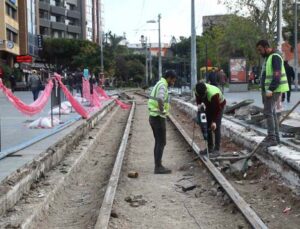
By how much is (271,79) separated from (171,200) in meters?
2.88

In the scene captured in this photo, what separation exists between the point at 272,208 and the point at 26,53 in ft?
253

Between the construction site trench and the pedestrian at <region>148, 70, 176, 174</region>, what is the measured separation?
0.40 m

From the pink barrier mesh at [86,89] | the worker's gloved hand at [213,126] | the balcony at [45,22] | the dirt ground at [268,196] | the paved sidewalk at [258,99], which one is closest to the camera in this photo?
the dirt ground at [268,196]

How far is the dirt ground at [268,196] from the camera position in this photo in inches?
286

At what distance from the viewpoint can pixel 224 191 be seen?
8680 mm

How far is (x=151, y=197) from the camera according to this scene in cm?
887

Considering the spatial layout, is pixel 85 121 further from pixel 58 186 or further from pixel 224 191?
pixel 224 191

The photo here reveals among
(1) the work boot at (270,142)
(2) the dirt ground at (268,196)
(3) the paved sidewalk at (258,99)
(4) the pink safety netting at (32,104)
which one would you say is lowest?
Result: (2) the dirt ground at (268,196)

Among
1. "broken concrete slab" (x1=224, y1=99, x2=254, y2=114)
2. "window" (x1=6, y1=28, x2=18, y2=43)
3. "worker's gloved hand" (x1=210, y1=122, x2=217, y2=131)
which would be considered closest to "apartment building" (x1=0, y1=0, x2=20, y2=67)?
"window" (x1=6, y1=28, x2=18, y2=43)

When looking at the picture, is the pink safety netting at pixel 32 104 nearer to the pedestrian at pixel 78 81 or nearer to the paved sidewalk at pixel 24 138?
the paved sidewalk at pixel 24 138

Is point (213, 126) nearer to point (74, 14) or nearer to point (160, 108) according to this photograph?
point (160, 108)

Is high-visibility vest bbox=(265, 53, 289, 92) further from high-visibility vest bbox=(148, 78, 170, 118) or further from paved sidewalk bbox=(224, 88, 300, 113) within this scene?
paved sidewalk bbox=(224, 88, 300, 113)

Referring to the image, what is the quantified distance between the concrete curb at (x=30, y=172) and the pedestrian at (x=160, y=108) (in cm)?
205

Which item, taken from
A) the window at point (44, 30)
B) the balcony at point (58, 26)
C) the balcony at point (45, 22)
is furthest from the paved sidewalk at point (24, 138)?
the balcony at point (58, 26)
